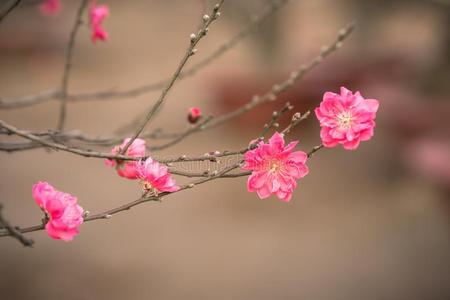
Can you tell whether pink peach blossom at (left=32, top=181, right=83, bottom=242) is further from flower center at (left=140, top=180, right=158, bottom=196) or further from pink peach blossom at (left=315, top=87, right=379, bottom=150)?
pink peach blossom at (left=315, top=87, right=379, bottom=150)

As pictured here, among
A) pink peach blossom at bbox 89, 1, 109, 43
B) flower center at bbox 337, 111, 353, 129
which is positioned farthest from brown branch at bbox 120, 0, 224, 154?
pink peach blossom at bbox 89, 1, 109, 43

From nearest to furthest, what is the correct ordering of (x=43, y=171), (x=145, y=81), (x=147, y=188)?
(x=147, y=188), (x=43, y=171), (x=145, y=81)

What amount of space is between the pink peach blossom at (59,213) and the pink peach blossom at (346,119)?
0.45m

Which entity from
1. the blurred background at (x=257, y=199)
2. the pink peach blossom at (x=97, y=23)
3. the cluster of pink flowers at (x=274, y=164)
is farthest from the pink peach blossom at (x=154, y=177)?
the blurred background at (x=257, y=199)

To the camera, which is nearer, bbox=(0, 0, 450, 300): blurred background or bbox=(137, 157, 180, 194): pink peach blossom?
bbox=(137, 157, 180, 194): pink peach blossom

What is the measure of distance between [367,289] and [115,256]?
1.56 metres

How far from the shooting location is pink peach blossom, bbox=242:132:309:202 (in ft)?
3.64

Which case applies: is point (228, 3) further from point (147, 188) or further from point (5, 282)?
point (147, 188)

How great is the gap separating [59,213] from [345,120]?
0.52 meters

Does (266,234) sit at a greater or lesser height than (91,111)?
lesser

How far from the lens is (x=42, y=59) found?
7.87 meters

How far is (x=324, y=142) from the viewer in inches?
44.3

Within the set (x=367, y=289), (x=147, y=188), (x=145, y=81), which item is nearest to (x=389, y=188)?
(x=367, y=289)

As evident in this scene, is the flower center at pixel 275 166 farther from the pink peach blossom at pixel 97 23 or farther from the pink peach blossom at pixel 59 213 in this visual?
the pink peach blossom at pixel 97 23
